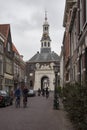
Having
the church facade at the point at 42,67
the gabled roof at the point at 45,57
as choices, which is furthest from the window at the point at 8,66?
the gabled roof at the point at 45,57

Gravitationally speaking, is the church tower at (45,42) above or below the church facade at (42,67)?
above

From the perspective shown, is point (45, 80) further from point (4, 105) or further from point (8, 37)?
point (4, 105)

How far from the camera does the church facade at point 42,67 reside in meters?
130

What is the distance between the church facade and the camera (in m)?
130

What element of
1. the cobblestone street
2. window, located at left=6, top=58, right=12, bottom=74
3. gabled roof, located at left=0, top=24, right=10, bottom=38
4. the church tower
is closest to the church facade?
the church tower

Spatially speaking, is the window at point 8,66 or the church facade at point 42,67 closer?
the window at point 8,66

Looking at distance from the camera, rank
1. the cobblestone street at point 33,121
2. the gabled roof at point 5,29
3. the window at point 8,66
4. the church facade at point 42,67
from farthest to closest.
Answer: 1. the church facade at point 42,67
2. the window at point 8,66
3. the gabled roof at point 5,29
4. the cobblestone street at point 33,121

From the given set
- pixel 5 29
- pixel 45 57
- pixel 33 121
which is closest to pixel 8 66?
pixel 5 29

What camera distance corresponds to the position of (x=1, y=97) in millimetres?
29578

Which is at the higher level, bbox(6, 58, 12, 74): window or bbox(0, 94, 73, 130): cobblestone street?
bbox(6, 58, 12, 74): window

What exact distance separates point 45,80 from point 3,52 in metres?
83.4

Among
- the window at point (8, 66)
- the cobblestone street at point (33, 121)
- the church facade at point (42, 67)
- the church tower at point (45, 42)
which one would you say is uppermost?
the church tower at point (45, 42)

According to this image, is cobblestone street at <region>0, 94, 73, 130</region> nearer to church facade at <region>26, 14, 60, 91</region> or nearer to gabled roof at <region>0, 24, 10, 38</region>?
gabled roof at <region>0, 24, 10, 38</region>

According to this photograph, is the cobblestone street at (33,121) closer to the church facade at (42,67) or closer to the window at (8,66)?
the window at (8,66)
